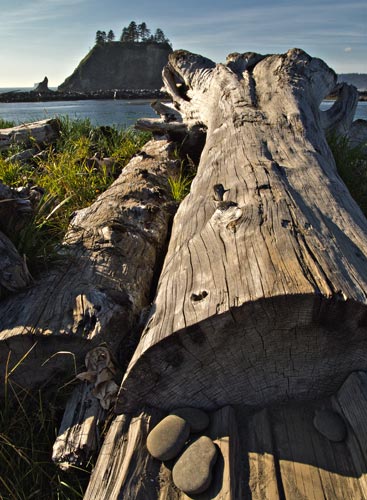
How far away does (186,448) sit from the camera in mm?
1680

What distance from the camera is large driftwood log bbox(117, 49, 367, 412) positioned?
160cm

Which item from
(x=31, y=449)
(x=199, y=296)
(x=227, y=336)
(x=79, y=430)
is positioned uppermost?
(x=199, y=296)

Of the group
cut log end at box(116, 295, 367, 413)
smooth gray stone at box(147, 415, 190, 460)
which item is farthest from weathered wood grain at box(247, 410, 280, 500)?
smooth gray stone at box(147, 415, 190, 460)

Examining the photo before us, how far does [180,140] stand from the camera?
5.96m

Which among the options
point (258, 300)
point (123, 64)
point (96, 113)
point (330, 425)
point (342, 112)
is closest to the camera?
point (258, 300)

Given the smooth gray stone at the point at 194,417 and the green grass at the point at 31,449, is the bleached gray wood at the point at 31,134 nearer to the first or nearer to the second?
the green grass at the point at 31,449

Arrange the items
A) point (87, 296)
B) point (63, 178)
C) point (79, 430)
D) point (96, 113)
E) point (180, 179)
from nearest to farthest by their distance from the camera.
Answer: point (79, 430), point (87, 296), point (63, 178), point (180, 179), point (96, 113)

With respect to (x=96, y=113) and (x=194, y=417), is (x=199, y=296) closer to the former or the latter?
(x=194, y=417)

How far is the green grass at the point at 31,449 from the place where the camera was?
5.87 ft

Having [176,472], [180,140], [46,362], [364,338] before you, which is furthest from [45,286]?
[180,140]

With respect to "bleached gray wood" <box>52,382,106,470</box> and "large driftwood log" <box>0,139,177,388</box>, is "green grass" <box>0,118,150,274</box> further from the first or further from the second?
"bleached gray wood" <box>52,382,106,470</box>

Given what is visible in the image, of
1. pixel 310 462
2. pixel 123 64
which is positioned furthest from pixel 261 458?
pixel 123 64

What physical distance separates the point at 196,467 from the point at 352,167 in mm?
4830

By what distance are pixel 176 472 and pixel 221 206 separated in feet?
4.67
